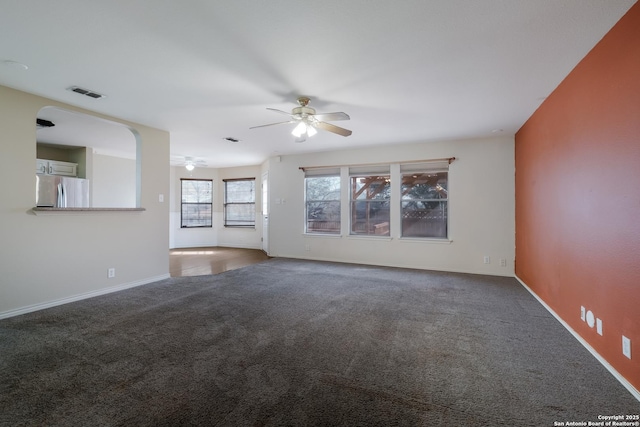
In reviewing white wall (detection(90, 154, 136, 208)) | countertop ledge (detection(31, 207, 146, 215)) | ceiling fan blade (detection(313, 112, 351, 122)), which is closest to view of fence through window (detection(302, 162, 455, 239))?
ceiling fan blade (detection(313, 112, 351, 122))

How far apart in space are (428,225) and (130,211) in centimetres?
516

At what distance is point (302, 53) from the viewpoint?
2.26m

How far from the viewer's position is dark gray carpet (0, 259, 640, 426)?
5.02 ft

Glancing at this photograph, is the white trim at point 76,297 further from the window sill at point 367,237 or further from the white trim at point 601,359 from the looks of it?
the white trim at point 601,359

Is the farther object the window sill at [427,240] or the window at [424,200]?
the window at [424,200]

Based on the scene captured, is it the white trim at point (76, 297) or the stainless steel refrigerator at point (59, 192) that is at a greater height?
the stainless steel refrigerator at point (59, 192)

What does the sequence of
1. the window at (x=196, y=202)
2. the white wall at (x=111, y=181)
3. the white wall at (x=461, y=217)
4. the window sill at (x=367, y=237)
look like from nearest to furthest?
1. the white wall at (x=461, y=217)
2. the window sill at (x=367, y=237)
3. the white wall at (x=111, y=181)
4. the window at (x=196, y=202)

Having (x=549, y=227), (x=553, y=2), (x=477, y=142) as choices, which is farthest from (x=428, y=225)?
(x=553, y=2)

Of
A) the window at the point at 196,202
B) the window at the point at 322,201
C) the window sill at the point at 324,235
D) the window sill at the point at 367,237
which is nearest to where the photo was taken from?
the window sill at the point at 367,237

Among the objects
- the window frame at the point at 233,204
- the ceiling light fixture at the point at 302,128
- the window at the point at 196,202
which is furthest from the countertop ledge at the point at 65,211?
the window at the point at 196,202

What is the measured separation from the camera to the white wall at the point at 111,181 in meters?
6.34

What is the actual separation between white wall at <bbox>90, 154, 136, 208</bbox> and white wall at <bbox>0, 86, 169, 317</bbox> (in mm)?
2966

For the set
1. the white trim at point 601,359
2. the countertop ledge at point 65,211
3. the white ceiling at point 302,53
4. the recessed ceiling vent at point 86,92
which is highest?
the recessed ceiling vent at point 86,92

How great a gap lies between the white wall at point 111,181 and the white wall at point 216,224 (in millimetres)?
1169
